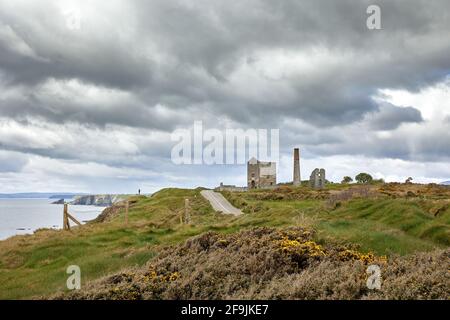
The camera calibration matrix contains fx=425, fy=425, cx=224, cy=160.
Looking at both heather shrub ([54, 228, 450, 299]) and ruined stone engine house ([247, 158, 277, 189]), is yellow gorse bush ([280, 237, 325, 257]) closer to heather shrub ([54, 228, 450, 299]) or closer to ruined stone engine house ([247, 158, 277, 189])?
heather shrub ([54, 228, 450, 299])

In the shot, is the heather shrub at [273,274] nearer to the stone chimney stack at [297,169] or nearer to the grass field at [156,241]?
the grass field at [156,241]

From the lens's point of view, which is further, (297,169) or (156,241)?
(297,169)

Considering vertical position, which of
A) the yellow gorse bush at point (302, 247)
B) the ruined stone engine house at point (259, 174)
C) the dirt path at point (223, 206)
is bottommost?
the dirt path at point (223, 206)

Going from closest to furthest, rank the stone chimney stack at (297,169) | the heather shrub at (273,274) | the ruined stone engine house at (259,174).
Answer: the heather shrub at (273,274) → the stone chimney stack at (297,169) → the ruined stone engine house at (259,174)

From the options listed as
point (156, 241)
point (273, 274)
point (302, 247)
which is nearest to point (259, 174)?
point (156, 241)

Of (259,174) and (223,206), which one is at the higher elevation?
(259,174)

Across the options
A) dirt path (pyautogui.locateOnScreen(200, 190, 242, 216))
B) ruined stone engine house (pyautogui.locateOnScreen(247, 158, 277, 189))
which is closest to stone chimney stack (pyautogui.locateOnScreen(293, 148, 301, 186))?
ruined stone engine house (pyautogui.locateOnScreen(247, 158, 277, 189))

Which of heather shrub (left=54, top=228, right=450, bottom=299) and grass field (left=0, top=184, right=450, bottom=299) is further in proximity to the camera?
grass field (left=0, top=184, right=450, bottom=299)

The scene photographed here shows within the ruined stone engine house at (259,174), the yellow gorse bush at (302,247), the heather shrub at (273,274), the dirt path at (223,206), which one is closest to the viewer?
the heather shrub at (273,274)

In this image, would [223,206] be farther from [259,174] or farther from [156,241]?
[259,174]

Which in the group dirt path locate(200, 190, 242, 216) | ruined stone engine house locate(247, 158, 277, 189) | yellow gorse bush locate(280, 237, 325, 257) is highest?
ruined stone engine house locate(247, 158, 277, 189)

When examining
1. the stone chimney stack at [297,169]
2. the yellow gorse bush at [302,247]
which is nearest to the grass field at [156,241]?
the yellow gorse bush at [302,247]

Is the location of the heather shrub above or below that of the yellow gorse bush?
below
